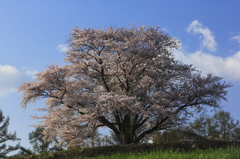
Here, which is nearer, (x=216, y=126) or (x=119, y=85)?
(x=119, y=85)

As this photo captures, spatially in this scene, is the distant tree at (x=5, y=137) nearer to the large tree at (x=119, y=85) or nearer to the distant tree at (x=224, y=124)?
the large tree at (x=119, y=85)

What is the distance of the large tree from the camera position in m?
15.9

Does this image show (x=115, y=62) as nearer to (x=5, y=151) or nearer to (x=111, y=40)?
(x=111, y=40)

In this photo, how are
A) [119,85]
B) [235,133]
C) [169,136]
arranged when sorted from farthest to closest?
1. [235,133]
2. [169,136]
3. [119,85]

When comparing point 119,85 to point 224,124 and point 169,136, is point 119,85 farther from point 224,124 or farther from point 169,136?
point 224,124

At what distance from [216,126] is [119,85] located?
15.0 m

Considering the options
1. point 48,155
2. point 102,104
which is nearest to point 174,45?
point 102,104

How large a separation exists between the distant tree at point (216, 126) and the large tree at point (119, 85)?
10891 mm

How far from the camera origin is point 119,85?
18656 millimetres

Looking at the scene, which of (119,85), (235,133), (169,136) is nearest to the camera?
(119,85)

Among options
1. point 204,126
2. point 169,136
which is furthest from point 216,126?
point 169,136

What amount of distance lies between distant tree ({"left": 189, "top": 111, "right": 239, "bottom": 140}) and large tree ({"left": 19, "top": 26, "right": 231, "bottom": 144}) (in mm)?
10891

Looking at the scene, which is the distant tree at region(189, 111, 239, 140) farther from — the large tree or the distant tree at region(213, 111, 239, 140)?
the large tree

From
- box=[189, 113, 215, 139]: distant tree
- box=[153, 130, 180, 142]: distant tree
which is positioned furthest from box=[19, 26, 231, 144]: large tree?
box=[189, 113, 215, 139]: distant tree
